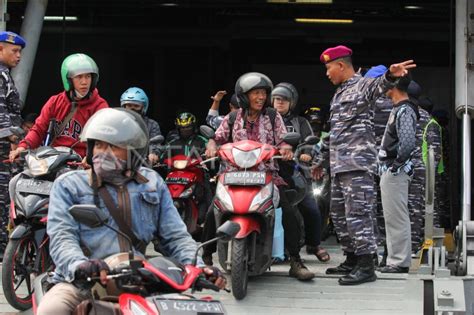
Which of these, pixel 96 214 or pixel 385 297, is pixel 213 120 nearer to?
pixel 385 297

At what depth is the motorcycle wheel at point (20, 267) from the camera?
7.05 metres

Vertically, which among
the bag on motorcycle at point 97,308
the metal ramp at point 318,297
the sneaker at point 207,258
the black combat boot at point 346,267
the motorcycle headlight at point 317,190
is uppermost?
the bag on motorcycle at point 97,308

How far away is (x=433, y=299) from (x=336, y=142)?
7.35ft

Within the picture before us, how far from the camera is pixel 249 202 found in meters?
7.70

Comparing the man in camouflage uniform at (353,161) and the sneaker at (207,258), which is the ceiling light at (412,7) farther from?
the sneaker at (207,258)

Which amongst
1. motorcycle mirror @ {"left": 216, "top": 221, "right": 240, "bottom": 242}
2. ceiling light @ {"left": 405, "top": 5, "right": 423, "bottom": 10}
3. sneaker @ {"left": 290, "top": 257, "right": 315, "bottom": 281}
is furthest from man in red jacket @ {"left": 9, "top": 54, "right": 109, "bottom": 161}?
ceiling light @ {"left": 405, "top": 5, "right": 423, "bottom": 10}

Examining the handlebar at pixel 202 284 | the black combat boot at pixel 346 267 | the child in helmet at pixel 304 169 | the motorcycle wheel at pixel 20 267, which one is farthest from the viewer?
the child in helmet at pixel 304 169

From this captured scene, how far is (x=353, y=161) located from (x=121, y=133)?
3557 mm

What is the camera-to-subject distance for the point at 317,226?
29.7 feet

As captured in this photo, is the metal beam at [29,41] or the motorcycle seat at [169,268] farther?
the metal beam at [29,41]

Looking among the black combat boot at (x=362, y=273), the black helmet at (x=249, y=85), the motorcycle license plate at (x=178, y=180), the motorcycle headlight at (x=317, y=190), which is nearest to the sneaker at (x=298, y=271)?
the black combat boot at (x=362, y=273)

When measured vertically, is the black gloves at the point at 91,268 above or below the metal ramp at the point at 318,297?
above

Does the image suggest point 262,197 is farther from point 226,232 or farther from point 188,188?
point 188,188

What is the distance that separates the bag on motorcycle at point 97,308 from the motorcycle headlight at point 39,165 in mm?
2996
